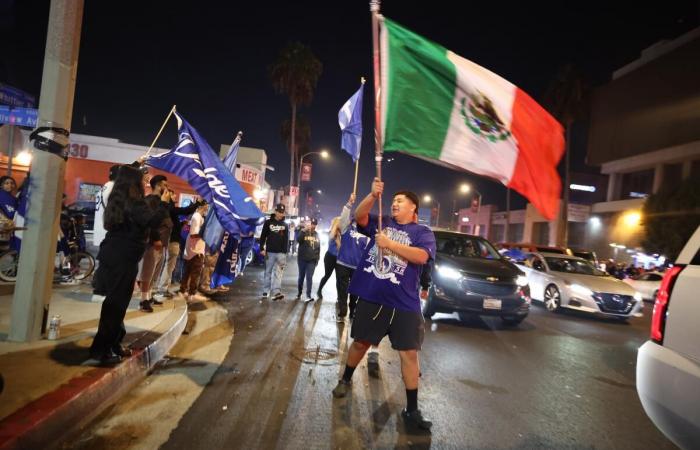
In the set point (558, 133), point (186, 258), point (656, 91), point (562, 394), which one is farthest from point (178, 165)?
point (656, 91)

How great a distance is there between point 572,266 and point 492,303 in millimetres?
5946

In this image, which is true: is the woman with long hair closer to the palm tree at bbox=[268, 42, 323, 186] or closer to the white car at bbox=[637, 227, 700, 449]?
the white car at bbox=[637, 227, 700, 449]

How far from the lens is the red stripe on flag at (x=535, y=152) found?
4074 mm

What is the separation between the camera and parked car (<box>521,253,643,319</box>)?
11.2m

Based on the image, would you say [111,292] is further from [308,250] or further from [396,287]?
[308,250]

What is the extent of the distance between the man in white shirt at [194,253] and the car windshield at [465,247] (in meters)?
4.74

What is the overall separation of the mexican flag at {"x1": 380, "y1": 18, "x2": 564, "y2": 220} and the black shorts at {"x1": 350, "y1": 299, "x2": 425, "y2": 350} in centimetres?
142

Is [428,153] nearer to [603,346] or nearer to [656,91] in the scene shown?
[603,346]

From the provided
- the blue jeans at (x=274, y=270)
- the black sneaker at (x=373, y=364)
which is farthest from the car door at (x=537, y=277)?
the black sneaker at (x=373, y=364)

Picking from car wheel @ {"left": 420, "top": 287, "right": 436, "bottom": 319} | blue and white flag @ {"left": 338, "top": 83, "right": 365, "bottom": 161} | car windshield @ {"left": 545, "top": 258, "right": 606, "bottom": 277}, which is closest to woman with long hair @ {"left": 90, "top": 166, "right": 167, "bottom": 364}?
blue and white flag @ {"left": 338, "top": 83, "right": 365, "bottom": 161}

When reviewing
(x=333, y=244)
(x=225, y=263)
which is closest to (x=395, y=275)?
(x=333, y=244)

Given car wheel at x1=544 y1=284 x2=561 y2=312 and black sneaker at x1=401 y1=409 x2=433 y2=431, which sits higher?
car wheel at x1=544 y1=284 x2=561 y2=312

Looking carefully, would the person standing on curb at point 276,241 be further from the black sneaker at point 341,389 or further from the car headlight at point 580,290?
the car headlight at point 580,290

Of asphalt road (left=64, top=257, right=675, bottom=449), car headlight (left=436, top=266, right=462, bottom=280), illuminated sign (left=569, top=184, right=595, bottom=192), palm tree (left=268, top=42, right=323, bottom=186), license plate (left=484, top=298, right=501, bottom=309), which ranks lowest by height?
asphalt road (left=64, top=257, right=675, bottom=449)
